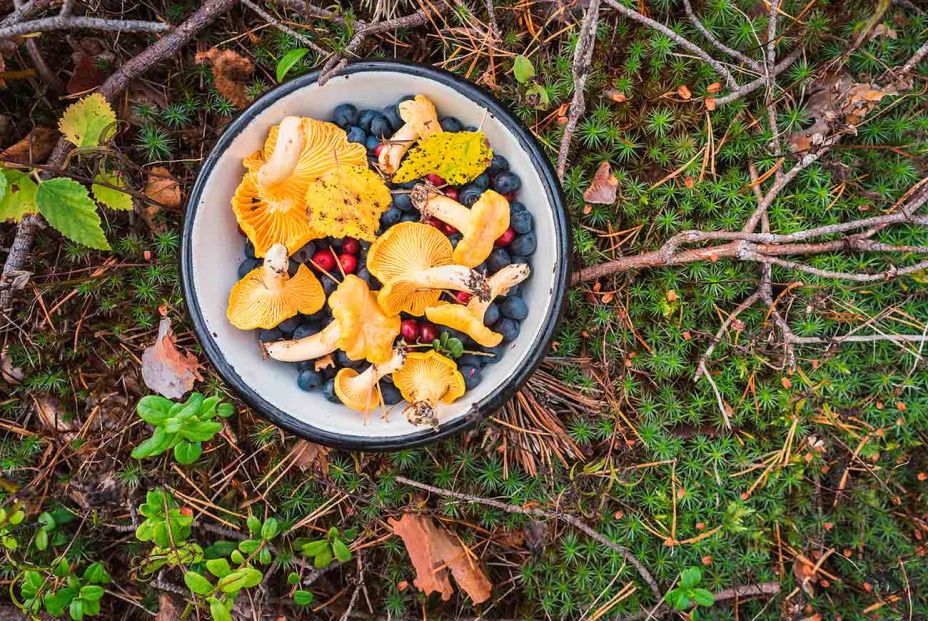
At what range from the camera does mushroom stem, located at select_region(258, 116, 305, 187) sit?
8.36ft

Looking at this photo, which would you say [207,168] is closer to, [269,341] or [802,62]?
[269,341]

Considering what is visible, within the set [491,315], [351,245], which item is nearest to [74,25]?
[351,245]

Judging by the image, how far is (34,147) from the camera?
3.25 metres

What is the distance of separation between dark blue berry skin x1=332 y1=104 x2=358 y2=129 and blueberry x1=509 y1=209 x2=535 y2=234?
0.84m

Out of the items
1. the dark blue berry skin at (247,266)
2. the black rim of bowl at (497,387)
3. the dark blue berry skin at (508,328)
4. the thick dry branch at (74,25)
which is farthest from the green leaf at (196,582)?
the thick dry branch at (74,25)

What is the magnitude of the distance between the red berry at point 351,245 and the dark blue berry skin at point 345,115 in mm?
516

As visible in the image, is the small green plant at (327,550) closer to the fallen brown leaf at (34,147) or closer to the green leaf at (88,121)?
the green leaf at (88,121)

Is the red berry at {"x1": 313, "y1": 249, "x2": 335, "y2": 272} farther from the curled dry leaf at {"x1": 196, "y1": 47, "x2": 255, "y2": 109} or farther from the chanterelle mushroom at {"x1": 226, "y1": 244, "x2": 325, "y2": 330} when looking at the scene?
the curled dry leaf at {"x1": 196, "y1": 47, "x2": 255, "y2": 109}

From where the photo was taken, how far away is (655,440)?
3.34 metres

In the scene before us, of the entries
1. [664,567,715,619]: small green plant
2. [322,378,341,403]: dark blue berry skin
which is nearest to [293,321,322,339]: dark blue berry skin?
[322,378,341,403]: dark blue berry skin

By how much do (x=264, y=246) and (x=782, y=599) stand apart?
3.15m

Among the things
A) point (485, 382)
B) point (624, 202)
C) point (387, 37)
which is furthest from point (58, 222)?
point (624, 202)

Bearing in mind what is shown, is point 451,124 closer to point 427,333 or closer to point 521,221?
point 521,221

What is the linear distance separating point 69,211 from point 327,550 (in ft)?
6.29
